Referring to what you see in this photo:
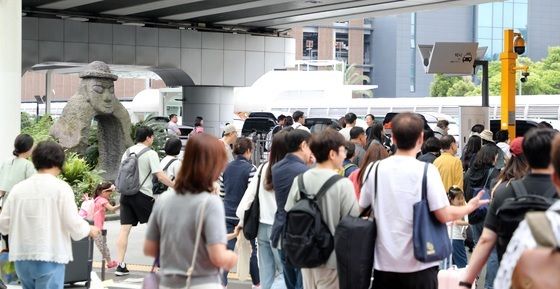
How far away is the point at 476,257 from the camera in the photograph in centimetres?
595

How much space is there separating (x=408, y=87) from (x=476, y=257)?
110408 millimetres

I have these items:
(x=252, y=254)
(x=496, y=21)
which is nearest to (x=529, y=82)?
(x=496, y=21)

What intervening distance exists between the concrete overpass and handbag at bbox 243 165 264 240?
2049 centimetres

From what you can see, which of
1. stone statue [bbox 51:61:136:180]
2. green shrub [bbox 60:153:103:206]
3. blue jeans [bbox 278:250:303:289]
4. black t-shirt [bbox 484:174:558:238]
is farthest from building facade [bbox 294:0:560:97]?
black t-shirt [bbox 484:174:558:238]

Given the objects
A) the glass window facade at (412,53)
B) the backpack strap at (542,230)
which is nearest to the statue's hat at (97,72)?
the backpack strap at (542,230)

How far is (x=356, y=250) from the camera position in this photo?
6.47m

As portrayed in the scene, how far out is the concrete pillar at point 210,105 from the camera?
123 feet

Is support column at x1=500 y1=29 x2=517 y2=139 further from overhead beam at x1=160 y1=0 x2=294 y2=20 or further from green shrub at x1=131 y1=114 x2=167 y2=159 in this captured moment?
overhead beam at x1=160 y1=0 x2=294 y2=20

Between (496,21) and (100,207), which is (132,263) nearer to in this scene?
(100,207)

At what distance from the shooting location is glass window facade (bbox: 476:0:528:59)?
383 feet

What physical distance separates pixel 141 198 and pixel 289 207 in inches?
202

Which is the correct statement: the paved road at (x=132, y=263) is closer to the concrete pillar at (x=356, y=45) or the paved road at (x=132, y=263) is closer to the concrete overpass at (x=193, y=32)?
the concrete overpass at (x=193, y=32)

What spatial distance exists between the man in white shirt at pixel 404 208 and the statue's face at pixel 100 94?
13.4 meters

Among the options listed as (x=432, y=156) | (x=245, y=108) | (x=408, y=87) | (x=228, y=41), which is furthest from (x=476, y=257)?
(x=408, y=87)
